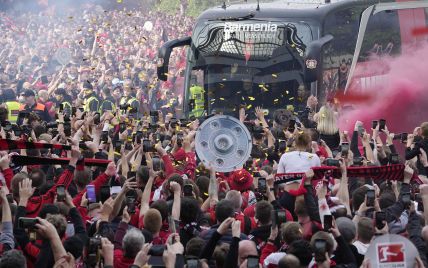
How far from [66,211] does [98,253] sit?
143 centimetres

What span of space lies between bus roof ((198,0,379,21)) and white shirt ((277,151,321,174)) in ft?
30.1

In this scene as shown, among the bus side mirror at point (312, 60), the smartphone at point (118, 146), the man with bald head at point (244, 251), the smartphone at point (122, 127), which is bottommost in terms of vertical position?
the man with bald head at point (244, 251)

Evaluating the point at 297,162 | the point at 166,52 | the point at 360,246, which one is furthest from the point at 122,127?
the point at 166,52

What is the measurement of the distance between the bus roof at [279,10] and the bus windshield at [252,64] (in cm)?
18

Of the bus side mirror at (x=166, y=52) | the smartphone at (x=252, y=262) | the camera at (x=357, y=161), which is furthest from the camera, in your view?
the bus side mirror at (x=166, y=52)

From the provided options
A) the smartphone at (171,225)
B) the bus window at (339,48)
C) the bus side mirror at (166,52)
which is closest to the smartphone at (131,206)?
the smartphone at (171,225)

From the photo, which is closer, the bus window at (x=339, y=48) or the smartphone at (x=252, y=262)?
the smartphone at (x=252, y=262)

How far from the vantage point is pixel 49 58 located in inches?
1368

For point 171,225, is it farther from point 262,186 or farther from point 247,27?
point 247,27

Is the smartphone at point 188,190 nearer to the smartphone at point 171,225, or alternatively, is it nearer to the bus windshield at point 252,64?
the smartphone at point 171,225

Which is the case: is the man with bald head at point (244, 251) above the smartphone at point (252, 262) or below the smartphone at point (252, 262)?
below

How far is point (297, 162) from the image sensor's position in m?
11.9

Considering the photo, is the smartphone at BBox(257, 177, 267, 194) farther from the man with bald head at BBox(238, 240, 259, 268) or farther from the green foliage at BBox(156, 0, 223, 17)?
the green foliage at BBox(156, 0, 223, 17)

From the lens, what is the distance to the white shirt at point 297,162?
11883 millimetres
